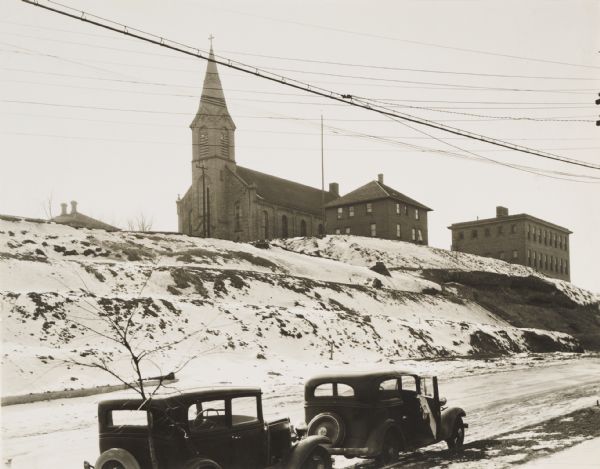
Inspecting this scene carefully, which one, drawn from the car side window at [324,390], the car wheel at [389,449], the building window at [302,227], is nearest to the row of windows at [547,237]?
the building window at [302,227]

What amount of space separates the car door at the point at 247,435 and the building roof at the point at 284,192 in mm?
73680

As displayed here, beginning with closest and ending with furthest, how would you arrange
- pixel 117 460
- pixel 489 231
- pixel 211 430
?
pixel 117 460, pixel 211 430, pixel 489 231

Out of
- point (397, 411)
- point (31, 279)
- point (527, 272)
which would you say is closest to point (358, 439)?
point (397, 411)

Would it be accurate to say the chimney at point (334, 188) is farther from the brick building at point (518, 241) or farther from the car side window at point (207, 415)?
the car side window at point (207, 415)

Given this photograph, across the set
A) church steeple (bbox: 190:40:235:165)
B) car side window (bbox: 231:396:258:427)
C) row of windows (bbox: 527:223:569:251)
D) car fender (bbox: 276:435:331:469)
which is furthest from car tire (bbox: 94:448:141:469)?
row of windows (bbox: 527:223:569:251)

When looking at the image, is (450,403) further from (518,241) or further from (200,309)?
(518,241)

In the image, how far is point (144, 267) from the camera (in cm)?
3706

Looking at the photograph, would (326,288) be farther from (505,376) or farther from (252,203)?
(252,203)

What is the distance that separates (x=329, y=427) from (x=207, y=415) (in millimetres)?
3334

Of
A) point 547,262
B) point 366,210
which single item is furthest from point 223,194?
point 547,262

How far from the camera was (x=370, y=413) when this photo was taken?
11.8m

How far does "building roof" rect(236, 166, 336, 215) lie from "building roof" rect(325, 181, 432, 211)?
2.95 m

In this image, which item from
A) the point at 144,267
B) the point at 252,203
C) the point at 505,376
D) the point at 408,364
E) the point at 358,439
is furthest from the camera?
the point at 252,203

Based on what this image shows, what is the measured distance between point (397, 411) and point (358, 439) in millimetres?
929
